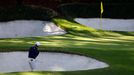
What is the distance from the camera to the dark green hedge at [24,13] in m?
47.4

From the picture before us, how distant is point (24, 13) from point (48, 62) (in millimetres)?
23388

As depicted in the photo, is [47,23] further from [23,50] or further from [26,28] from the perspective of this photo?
[23,50]

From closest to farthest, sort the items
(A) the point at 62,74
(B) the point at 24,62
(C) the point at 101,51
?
(A) the point at 62,74 → (B) the point at 24,62 → (C) the point at 101,51

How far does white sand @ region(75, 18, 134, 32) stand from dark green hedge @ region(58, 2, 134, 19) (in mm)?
722

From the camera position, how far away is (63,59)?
2581cm

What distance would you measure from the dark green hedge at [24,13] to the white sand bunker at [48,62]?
21633 millimetres

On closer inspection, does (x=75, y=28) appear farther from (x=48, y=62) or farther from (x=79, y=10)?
(x=48, y=62)

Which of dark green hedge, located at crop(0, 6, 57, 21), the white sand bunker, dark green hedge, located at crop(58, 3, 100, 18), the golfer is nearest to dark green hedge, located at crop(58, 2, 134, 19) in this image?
dark green hedge, located at crop(58, 3, 100, 18)

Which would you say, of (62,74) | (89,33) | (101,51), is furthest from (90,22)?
(62,74)

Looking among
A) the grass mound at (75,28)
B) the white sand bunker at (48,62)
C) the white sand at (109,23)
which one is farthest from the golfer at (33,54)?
the white sand at (109,23)

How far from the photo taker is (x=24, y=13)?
48156mm

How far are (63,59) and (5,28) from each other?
2165cm

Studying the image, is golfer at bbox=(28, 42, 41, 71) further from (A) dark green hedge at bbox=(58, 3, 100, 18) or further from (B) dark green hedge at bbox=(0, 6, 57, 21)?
(A) dark green hedge at bbox=(58, 3, 100, 18)

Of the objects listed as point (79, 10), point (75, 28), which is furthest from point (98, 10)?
point (75, 28)
